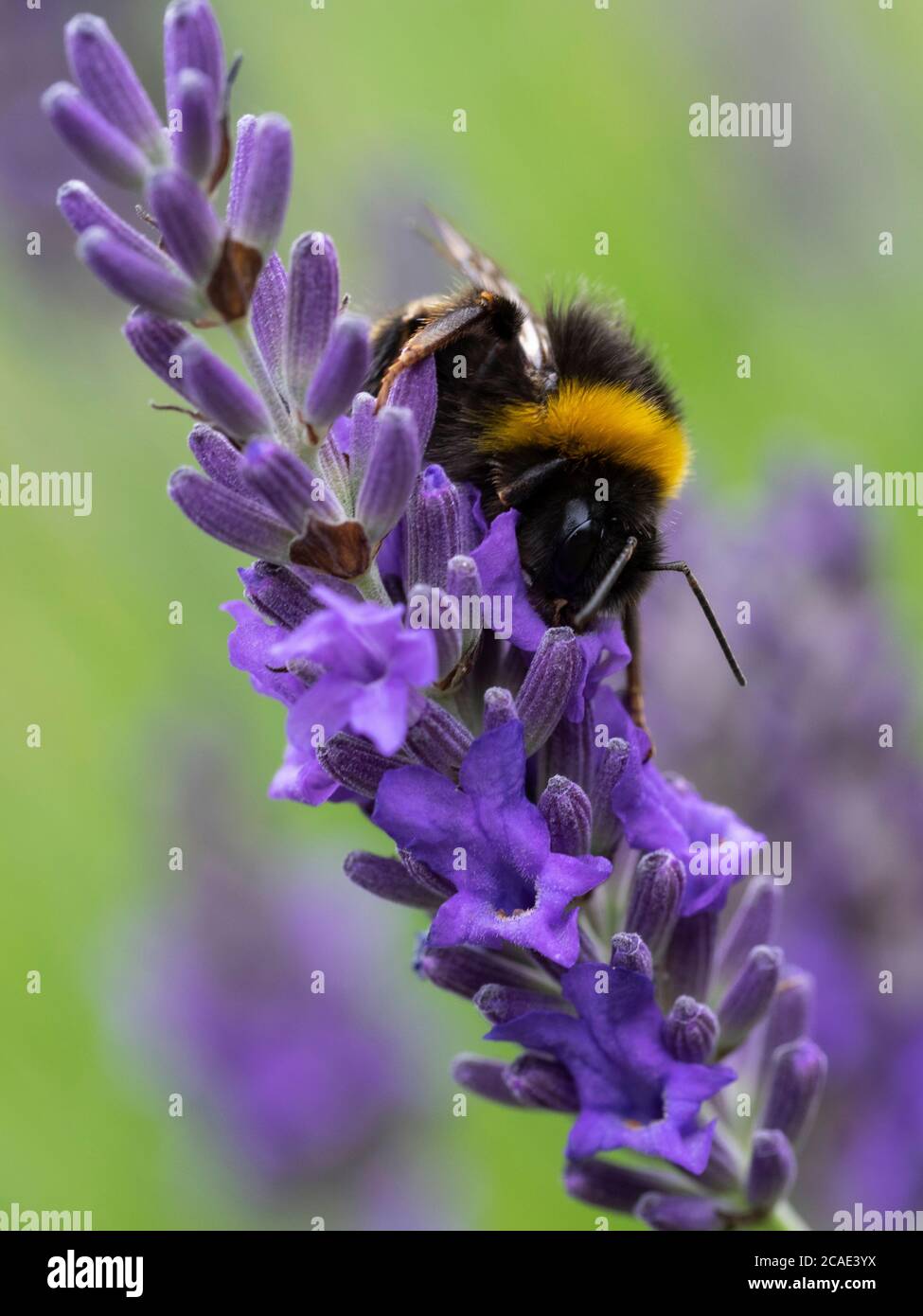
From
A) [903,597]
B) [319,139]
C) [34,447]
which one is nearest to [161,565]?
[34,447]

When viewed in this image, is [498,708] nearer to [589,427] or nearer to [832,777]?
[589,427]

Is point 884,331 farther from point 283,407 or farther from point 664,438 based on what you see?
point 283,407

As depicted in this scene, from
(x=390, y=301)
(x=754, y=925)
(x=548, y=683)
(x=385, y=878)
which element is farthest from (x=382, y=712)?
(x=390, y=301)

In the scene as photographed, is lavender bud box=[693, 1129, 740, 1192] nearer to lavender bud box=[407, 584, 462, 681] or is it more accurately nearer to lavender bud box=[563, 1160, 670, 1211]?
lavender bud box=[563, 1160, 670, 1211]

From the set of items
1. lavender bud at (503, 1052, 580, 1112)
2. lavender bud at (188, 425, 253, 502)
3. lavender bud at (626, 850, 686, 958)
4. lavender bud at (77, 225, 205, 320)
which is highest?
lavender bud at (77, 225, 205, 320)

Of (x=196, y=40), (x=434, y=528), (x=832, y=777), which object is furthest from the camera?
(x=832, y=777)

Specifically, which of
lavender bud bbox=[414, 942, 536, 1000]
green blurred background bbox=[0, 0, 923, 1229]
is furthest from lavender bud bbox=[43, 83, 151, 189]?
green blurred background bbox=[0, 0, 923, 1229]
